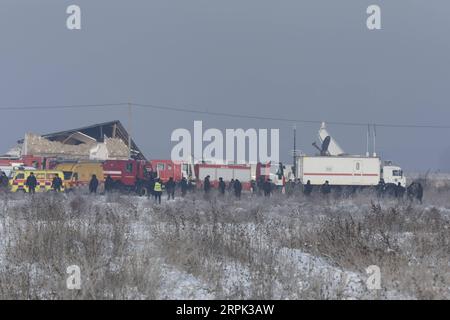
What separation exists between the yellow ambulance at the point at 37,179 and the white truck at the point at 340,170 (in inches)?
712

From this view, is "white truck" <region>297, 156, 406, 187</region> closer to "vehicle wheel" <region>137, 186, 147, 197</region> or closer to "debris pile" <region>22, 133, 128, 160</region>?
"vehicle wheel" <region>137, 186, 147, 197</region>

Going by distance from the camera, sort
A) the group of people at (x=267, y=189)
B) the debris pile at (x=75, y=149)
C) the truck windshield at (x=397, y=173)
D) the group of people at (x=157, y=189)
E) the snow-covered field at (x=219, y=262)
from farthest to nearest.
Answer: the truck windshield at (x=397, y=173), the debris pile at (x=75, y=149), the group of people at (x=267, y=189), the group of people at (x=157, y=189), the snow-covered field at (x=219, y=262)

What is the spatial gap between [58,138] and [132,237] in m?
45.9

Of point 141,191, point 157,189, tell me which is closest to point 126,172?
point 141,191

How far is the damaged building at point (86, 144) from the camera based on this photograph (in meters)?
54.2

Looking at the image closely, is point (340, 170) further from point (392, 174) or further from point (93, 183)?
point (93, 183)

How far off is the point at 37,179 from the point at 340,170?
70.9ft

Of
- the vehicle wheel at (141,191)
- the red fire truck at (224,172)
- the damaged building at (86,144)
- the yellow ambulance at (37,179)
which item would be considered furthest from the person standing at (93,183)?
the damaged building at (86,144)

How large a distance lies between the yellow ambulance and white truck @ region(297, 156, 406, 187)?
18.1 meters

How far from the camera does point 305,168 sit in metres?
53.2

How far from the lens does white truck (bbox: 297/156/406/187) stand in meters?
53.0

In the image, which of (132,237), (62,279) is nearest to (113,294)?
(62,279)

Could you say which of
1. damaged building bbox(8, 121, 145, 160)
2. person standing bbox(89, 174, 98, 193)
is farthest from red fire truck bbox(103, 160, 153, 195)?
damaged building bbox(8, 121, 145, 160)

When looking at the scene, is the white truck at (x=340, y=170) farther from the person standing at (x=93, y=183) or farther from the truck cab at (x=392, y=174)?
the person standing at (x=93, y=183)
